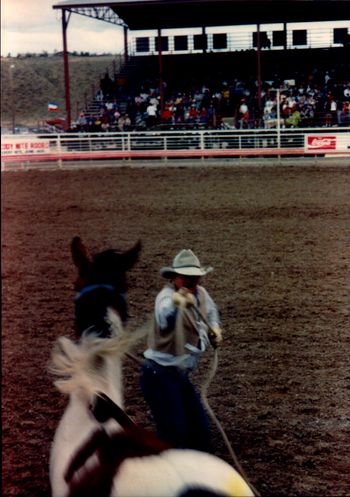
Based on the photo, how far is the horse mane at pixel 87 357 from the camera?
2627 millimetres

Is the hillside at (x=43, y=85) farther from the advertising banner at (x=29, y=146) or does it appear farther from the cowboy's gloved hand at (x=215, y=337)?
the cowboy's gloved hand at (x=215, y=337)

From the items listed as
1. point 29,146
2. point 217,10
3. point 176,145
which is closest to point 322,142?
point 176,145

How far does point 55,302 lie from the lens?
23.8 feet

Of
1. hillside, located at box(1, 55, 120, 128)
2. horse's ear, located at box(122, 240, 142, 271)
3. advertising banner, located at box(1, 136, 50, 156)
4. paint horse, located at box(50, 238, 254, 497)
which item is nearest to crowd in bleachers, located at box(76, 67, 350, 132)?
advertising banner, located at box(1, 136, 50, 156)

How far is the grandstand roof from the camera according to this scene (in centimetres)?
1135

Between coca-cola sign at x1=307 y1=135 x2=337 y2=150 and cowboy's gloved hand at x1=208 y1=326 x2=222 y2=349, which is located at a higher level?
coca-cola sign at x1=307 y1=135 x2=337 y2=150

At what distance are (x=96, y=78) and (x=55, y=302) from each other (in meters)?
41.8

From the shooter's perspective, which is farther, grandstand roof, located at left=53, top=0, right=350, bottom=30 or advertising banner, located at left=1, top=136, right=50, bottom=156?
advertising banner, located at left=1, top=136, right=50, bottom=156

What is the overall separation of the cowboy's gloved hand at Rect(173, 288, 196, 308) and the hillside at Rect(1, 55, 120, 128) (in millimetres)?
37903

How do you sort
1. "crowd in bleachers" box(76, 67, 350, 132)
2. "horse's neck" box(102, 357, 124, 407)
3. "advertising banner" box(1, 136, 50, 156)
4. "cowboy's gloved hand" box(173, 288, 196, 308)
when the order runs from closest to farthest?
1. "horse's neck" box(102, 357, 124, 407)
2. "cowboy's gloved hand" box(173, 288, 196, 308)
3. "crowd in bleachers" box(76, 67, 350, 132)
4. "advertising banner" box(1, 136, 50, 156)

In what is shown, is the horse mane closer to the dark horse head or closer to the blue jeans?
the dark horse head

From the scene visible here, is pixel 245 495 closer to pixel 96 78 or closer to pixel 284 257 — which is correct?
pixel 284 257

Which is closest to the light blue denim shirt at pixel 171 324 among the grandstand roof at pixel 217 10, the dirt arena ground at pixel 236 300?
the dirt arena ground at pixel 236 300

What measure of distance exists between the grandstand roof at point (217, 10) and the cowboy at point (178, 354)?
800 cm
